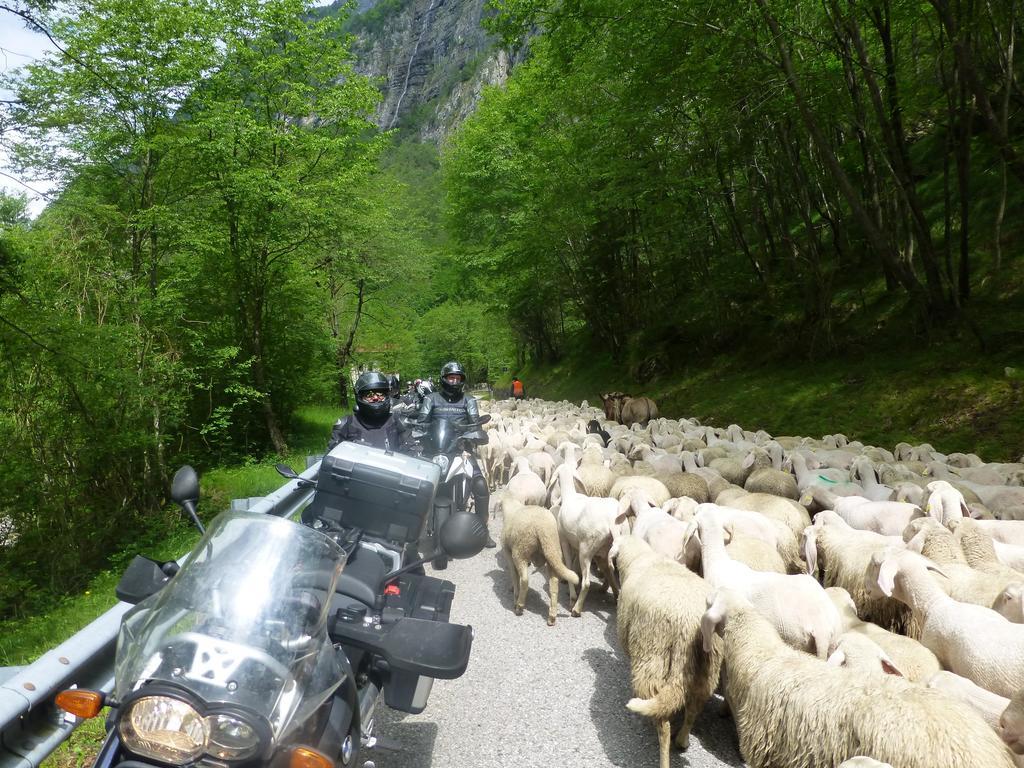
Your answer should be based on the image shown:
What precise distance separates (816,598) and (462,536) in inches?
88.1

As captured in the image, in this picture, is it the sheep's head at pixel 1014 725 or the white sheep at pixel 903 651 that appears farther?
the white sheep at pixel 903 651

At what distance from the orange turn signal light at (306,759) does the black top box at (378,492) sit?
1507 millimetres

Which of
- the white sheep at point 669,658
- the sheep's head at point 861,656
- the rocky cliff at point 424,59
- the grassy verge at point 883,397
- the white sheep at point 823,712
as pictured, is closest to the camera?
the white sheep at point 823,712

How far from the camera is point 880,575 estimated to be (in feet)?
13.3

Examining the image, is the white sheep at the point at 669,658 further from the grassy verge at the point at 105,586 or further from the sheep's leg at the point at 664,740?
the grassy verge at the point at 105,586

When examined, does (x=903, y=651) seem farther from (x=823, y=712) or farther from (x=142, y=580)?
(x=142, y=580)

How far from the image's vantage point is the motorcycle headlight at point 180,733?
1842mm

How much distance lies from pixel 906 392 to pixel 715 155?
8020mm

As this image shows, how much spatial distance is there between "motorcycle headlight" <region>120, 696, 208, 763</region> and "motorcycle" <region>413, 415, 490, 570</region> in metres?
4.13

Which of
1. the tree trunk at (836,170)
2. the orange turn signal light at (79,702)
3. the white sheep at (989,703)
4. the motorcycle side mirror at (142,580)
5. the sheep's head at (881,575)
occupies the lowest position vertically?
the white sheep at (989,703)

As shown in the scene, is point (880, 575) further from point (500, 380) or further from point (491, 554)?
point (500, 380)

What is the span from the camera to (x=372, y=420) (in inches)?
237

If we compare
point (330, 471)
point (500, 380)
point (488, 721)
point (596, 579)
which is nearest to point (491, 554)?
point (596, 579)

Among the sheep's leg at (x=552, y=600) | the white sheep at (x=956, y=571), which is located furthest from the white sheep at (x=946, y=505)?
the sheep's leg at (x=552, y=600)
